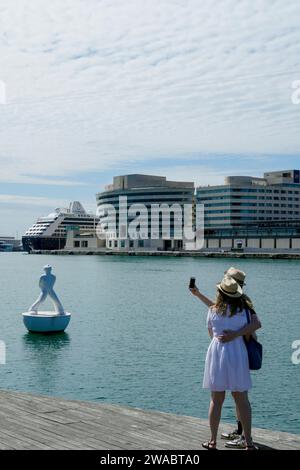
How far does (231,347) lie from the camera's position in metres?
8.87

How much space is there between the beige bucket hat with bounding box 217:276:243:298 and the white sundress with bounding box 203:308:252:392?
0.27 metres

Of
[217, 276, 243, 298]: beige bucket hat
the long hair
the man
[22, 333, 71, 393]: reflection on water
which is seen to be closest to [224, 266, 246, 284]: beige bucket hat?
the man

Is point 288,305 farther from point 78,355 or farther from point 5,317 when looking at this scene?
point 78,355

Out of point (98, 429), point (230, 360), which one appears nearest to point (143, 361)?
point (98, 429)

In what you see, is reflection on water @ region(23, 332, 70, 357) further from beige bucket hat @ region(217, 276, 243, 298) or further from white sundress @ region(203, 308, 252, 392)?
beige bucket hat @ region(217, 276, 243, 298)

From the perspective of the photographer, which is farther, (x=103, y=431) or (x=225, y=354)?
(x=103, y=431)

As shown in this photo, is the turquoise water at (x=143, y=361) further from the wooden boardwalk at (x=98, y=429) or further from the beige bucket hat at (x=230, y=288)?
the beige bucket hat at (x=230, y=288)

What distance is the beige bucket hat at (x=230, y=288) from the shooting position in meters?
8.78

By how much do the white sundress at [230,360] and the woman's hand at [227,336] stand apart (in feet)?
0.14

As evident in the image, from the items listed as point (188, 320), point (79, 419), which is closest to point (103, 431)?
point (79, 419)

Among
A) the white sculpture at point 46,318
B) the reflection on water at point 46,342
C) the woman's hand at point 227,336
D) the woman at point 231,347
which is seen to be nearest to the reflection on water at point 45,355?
the reflection on water at point 46,342

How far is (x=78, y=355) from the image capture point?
28.6m
